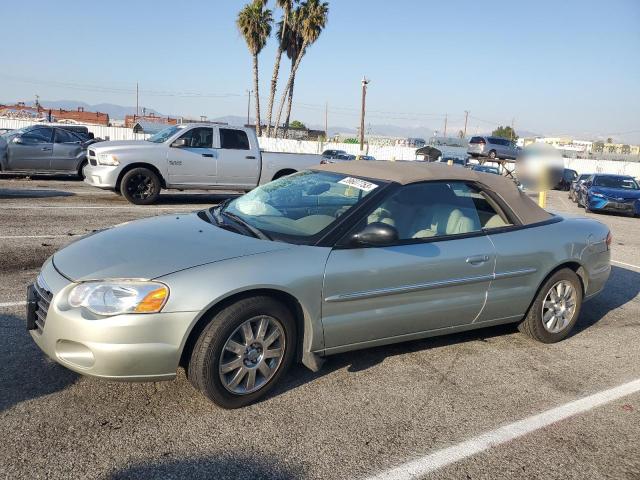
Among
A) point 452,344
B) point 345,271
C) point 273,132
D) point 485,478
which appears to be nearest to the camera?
point 485,478

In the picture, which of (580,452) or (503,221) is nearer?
(580,452)

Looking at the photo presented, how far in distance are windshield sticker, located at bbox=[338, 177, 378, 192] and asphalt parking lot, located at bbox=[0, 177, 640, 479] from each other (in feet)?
4.16

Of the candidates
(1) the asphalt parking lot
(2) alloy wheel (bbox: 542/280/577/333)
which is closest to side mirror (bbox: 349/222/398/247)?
(1) the asphalt parking lot

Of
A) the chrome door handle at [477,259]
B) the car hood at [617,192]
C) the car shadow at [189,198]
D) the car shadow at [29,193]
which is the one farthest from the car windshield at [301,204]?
the car hood at [617,192]

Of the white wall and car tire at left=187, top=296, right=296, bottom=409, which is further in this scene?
the white wall

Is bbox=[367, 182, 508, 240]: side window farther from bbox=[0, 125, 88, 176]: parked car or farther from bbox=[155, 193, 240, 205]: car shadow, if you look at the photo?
bbox=[0, 125, 88, 176]: parked car

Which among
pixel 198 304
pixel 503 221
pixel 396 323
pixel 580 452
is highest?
pixel 503 221

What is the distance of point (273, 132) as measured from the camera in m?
43.8

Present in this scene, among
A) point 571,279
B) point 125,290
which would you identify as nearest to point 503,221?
point 571,279

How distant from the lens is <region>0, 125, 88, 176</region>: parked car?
1487cm

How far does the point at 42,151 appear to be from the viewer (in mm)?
15281

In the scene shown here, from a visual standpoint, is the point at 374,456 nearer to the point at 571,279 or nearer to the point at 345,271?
the point at 345,271

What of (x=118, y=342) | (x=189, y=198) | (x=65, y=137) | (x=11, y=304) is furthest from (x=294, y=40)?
(x=118, y=342)

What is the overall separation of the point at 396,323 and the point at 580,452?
4.40 ft
